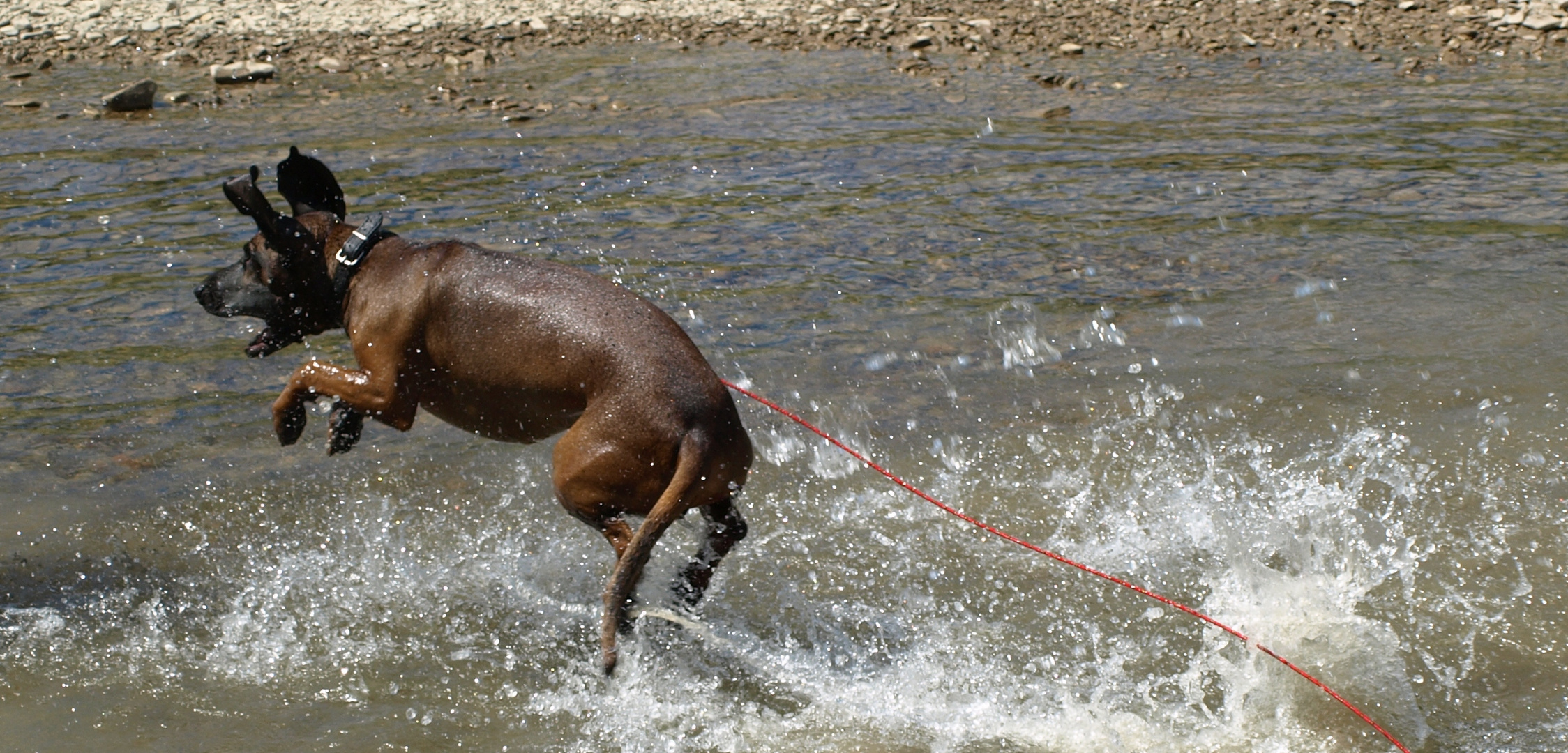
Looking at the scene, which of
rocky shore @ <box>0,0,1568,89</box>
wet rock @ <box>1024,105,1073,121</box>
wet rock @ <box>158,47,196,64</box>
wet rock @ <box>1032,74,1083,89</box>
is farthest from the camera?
rocky shore @ <box>0,0,1568,89</box>

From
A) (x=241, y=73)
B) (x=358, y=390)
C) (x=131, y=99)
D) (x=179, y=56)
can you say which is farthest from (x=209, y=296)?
(x=179, y=56)

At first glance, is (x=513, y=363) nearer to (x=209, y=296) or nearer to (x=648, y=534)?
(x=648, y=534)

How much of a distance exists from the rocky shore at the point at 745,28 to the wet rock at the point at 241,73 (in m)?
0.29

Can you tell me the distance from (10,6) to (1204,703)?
1235 centimetres

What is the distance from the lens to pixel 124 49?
11828mm

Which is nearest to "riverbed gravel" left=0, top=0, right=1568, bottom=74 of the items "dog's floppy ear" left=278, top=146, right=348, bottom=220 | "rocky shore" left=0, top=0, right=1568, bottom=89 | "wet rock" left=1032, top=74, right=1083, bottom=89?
"rocky shore" left=0, top=0, right=1568, bottom=89

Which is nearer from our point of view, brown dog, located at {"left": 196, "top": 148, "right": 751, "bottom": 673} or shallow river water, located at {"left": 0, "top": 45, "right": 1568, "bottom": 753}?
brown dog, located at {"left": 196, "top": 148, "right": 751, "bottom": 673}

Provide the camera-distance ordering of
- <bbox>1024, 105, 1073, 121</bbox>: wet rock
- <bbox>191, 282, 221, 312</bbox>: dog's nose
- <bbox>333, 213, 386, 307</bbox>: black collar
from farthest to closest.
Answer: <bbox>1024, 105, 1073, 121</bbox>: wet rock → <bbox>191, 282, 221, 312</bbox>: dog's nose → <bbox>333, 213, 386, 307</bbox>: black collar

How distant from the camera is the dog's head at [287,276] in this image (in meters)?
4.61

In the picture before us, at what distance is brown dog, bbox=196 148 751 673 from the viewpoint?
4.10m

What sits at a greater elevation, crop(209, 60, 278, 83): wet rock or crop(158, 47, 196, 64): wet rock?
crop(158, 47, 196, 64): wet rock

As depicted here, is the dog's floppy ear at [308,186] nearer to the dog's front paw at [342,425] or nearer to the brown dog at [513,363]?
the brown dog at [513,363]

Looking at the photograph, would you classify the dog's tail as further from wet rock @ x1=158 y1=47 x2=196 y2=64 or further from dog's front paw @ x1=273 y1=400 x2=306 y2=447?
wet rock @ x1=158 y1=47 x2=196 y2=64

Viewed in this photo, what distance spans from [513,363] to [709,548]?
3.02ft
